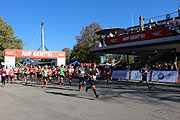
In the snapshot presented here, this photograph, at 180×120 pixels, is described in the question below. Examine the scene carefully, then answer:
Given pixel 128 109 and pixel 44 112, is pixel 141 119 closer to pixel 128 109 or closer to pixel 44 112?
pixel 128 109

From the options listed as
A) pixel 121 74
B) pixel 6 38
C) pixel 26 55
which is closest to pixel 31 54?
pixel 26 55

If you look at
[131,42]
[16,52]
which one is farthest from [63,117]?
[16,52]

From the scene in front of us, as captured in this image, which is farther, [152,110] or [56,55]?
[56,55]

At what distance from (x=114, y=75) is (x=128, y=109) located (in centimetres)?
1472

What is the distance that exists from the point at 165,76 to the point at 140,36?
23.3ft

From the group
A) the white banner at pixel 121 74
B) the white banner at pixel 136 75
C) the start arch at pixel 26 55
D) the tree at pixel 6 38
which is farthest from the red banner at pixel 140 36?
the tree at pixel 6 38

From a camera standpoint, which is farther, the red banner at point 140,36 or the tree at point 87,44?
the tree at point 87,44

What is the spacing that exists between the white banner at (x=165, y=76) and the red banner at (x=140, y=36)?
4947 millimetres

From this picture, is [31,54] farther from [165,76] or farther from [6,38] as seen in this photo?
[165,76]

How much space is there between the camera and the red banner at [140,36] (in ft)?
62.7

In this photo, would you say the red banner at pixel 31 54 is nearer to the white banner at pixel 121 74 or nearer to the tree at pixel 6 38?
the tree at pixel 6 38

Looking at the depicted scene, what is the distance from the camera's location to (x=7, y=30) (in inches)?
1559

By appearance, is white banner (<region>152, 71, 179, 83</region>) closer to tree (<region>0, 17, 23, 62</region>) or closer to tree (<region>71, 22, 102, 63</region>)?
tree (<region>71, 22, 102, 63</region>)

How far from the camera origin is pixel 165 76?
15.5 m
